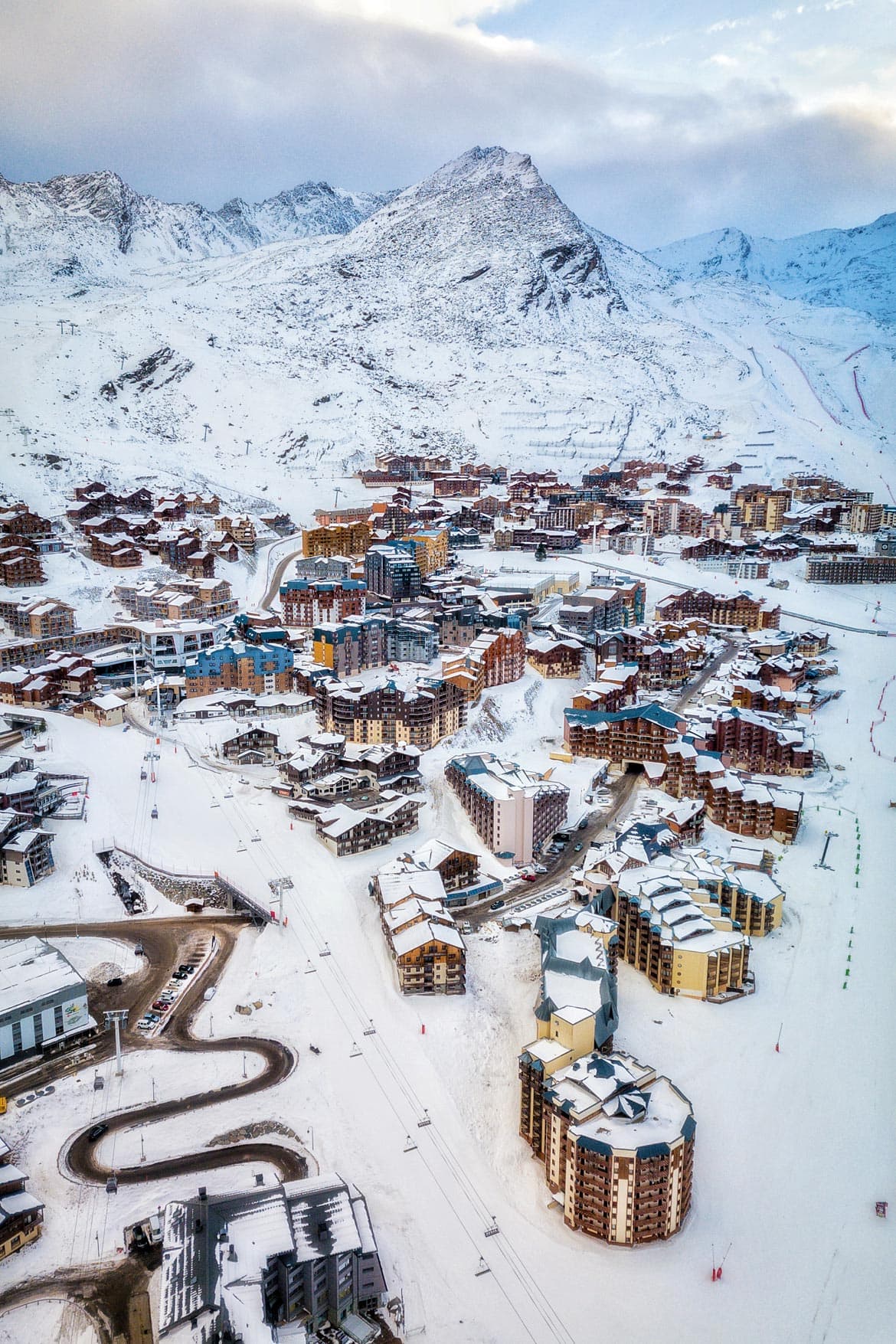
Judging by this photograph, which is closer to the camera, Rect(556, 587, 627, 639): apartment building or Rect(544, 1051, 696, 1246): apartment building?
Rect(544, 1051, 696, 1246): apartment building

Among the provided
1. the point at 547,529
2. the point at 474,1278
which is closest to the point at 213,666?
the point at 474,1278

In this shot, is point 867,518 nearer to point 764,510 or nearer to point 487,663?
point 764,510

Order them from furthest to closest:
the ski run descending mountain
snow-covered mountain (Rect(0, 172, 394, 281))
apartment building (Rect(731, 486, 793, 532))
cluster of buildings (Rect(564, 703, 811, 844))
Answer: snow-covered mountain (Rect(0, 172, 394, 281)), the ski run descending mountain, apartment building (Rect(731, 486, 793, 532)), cluster of buildings (Rect(564, 703, 811, 844))

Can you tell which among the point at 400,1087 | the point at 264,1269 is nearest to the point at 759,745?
the point at 400,1087

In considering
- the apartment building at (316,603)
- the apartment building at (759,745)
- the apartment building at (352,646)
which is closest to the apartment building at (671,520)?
the apartment building at (316,603)

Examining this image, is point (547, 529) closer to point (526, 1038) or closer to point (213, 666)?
point (213, 666)

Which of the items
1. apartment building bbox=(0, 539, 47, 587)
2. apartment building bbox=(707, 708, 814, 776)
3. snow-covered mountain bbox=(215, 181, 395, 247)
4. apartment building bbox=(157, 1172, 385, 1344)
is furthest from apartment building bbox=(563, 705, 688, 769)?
snow-covered mountain bbox=(215, 181, 395, 247)

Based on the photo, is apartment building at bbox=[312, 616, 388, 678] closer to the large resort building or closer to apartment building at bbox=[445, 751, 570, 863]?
apartment building at bbox=[445, 751, 570, 863]
